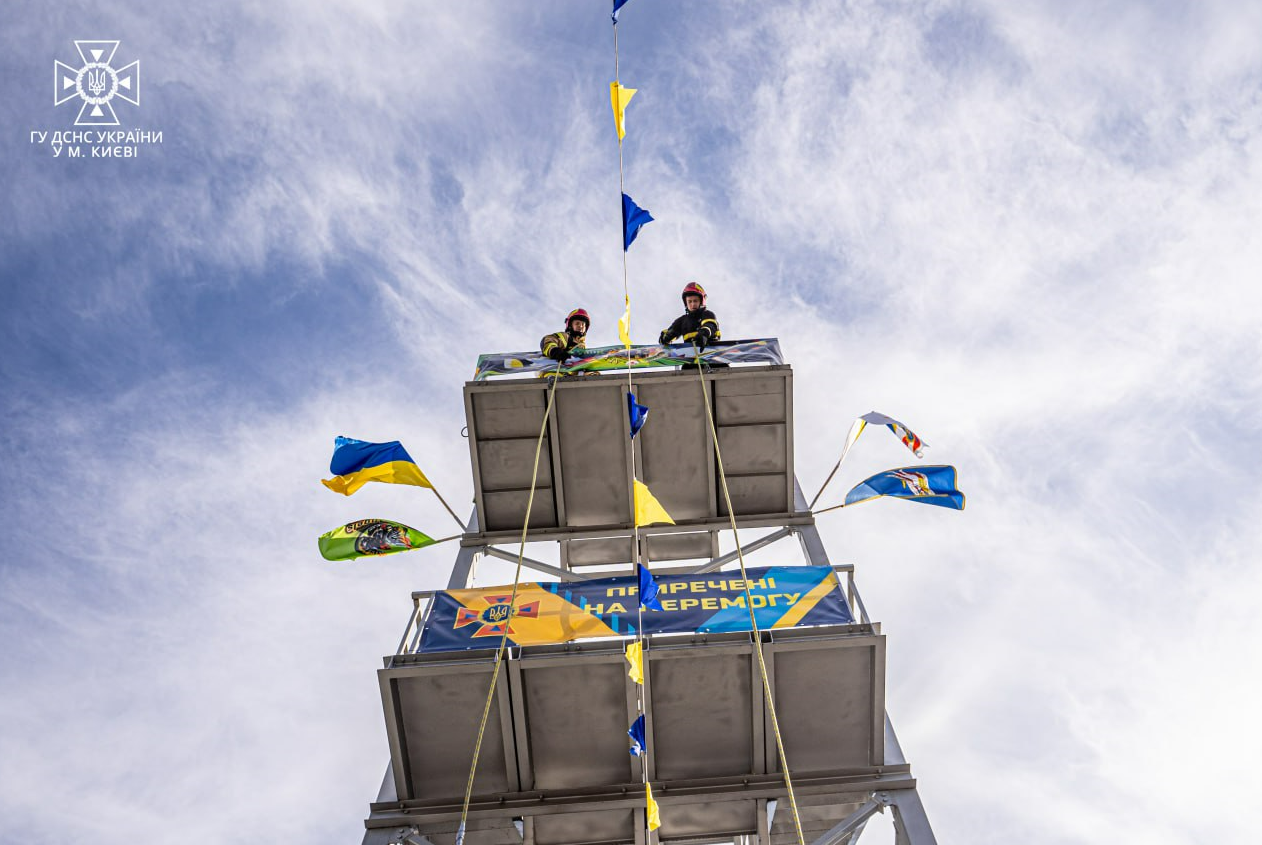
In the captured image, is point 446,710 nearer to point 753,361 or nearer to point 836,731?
point 836,731

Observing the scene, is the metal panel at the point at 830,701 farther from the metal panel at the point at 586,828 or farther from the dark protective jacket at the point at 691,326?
the dark protective jacket at the point at 691,326

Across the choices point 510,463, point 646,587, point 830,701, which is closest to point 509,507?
point 510,463

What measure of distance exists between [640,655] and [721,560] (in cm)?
489

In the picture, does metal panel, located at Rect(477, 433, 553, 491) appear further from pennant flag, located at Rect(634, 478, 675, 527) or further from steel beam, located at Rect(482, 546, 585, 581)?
pennant flag, located at Rect(634, 478, 675, 527)

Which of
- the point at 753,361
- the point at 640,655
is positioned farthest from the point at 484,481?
the point at 640,655

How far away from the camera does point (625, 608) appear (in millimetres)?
10156

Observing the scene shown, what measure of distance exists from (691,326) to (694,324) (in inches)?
2.6

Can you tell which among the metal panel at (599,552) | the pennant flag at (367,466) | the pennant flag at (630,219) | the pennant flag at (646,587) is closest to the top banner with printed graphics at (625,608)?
the pennant flag at (646,587)

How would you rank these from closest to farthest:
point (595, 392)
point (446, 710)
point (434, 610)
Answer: point (446, 710)
point (434, 610)
point (595, 392)

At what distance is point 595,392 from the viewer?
43.6 ft

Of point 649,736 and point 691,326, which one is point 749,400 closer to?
point 691,326

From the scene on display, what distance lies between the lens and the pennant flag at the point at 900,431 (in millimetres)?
13023

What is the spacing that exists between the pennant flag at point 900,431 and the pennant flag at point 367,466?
6.81 metres

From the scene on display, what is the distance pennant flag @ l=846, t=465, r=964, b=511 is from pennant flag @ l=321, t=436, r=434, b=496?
644cm
